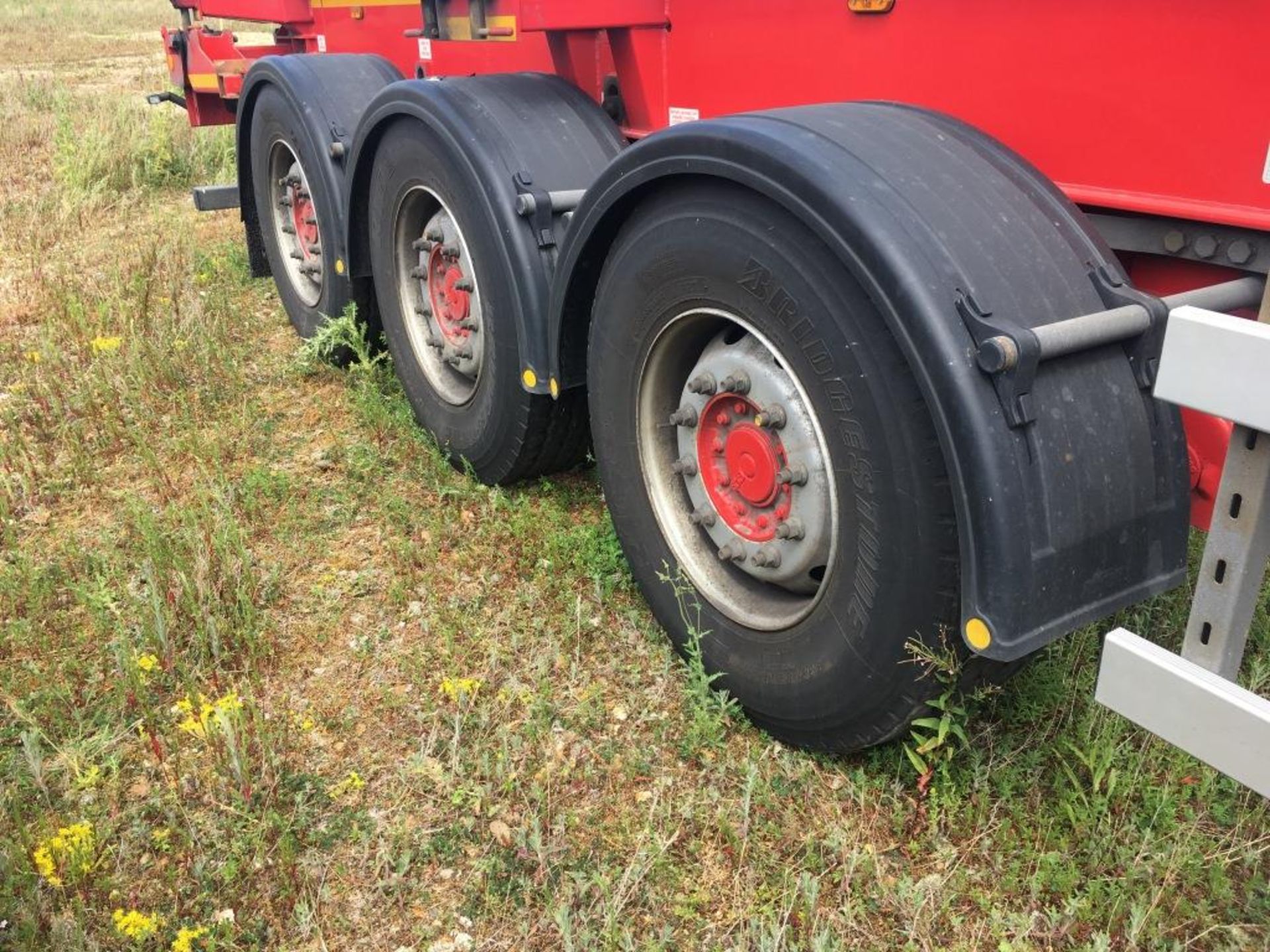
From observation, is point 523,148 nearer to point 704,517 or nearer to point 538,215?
point 538,215

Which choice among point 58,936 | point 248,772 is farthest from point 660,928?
point 58,936

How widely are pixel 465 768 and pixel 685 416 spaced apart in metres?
0.90

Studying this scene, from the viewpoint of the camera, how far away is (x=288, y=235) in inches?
187

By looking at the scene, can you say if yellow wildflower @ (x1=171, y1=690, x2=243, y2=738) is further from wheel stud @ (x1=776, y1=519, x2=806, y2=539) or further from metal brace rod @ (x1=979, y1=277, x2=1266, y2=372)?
metal brace rod @ (x1=979, y1=277, x2=1266, y2=372)

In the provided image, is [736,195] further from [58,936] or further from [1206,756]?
[58,936]

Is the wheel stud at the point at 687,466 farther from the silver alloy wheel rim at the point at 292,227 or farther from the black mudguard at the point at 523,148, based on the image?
the silver alloy wheel rim at the point at 292,227

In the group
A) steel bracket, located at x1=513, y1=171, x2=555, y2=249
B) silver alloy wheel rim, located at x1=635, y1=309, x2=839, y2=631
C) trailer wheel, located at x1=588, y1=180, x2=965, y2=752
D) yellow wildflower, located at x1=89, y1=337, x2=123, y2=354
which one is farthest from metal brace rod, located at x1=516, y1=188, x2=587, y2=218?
yellow wildflower, located at x1=89, y1=337, x2=123, y2=354

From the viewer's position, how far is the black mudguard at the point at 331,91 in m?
3.86

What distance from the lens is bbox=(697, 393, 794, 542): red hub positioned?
211cm

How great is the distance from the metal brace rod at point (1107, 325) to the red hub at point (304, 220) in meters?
3.40

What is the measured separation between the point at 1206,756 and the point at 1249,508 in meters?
0.36

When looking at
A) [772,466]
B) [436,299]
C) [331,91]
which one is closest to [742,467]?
[772,466]

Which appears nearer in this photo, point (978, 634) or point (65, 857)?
point (978, 634)

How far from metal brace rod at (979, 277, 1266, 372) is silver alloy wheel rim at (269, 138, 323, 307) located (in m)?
3.40
